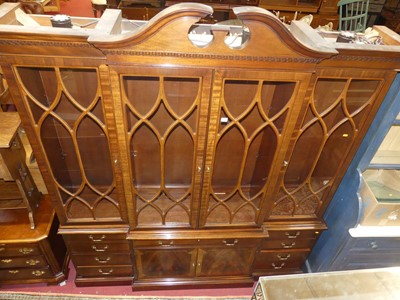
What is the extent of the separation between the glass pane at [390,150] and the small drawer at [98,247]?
1.56m

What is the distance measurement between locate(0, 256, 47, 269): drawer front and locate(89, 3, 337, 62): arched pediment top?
151 cm

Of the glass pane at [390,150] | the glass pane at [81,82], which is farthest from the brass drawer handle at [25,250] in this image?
the glass pane at [390,150]

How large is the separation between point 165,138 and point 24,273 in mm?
1453

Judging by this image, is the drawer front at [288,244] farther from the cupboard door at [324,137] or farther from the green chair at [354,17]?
the green chair at [354,17]

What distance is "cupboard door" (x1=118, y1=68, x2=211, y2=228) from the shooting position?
1.26 metres

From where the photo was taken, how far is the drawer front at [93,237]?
171 centimetres

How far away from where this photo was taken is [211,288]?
6.88ft

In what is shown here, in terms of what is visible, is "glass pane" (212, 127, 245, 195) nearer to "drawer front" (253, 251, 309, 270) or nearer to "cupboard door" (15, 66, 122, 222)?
"drawer front" (253, 251, 309, 270)

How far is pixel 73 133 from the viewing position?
1333 millimetres

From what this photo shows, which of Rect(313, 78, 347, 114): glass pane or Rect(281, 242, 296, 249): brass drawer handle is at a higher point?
Rect(313, 78, 347, 114): glass pane

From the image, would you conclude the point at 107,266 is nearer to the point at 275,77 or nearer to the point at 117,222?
the point at 117,222

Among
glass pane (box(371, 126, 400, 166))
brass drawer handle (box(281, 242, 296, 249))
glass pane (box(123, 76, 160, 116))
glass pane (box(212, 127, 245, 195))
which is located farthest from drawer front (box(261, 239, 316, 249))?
glass pane (box(123, 76, 160, 116))

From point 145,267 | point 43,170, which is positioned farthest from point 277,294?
point 43,170

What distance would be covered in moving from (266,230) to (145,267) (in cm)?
84
